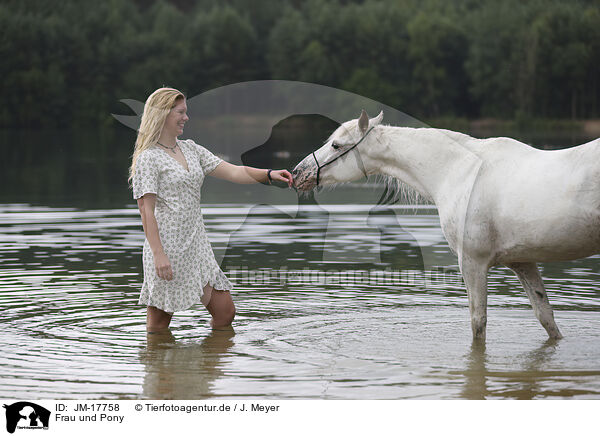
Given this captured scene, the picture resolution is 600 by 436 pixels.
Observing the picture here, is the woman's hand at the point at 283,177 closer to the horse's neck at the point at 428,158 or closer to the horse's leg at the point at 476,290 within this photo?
the horse's neck at the point at 428,158

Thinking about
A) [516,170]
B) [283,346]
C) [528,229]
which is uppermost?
[516,170]

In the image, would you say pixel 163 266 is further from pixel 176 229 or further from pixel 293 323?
pixel 293 323

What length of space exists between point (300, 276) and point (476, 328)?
3.79 meters

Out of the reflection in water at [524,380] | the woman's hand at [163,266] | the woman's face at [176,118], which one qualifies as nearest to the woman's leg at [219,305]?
the woman's hand at [163,266]

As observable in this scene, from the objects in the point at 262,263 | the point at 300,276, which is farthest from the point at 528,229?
the point at 262,263

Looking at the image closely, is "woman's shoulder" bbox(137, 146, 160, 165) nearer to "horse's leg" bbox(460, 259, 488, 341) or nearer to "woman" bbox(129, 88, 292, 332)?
"woman" bbox(129, 88, 292, 332)

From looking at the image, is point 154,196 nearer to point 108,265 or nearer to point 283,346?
point 283,346

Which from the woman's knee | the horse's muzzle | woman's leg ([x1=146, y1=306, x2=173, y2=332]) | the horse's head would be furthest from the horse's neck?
woman's leg ([x1=146, y1=306, x2=173, y2=332])

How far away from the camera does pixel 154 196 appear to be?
24.1 feet

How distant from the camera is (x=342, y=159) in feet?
25.2

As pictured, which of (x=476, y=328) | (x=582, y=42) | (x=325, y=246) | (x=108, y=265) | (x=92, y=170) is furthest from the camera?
(x=582, y=42)

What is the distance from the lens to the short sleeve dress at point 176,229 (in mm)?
7371
